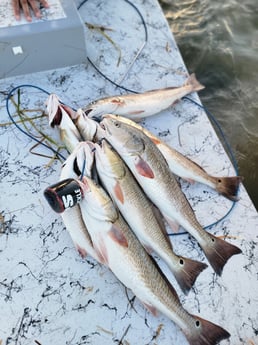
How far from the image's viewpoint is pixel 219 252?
6.15 feet

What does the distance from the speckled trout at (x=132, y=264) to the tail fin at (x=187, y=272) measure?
0.06m

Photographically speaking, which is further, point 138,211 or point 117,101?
point 117,101

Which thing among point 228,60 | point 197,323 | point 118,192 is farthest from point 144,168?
point 228,60

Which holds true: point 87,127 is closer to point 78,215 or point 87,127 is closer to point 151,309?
point 78,215

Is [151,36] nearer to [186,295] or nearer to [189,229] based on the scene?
[189,229]

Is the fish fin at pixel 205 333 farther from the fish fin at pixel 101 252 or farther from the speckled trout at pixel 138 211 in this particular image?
the fish fin at pixel 101 252

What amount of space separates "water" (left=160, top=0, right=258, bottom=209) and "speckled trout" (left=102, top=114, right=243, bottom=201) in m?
0.86

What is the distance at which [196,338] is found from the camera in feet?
5.44

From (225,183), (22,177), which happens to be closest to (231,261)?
(225,183)

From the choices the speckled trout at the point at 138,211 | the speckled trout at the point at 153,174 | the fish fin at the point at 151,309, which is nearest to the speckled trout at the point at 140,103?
the speckled trout at the point at 153,174

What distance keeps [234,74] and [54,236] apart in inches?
98.3

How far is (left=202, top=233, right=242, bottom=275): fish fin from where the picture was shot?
1.86 meters

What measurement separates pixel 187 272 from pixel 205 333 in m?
0.27

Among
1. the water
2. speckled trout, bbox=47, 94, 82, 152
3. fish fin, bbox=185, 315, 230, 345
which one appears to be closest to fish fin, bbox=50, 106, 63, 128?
speckled trout, bbox=47, 94, 82, 152
